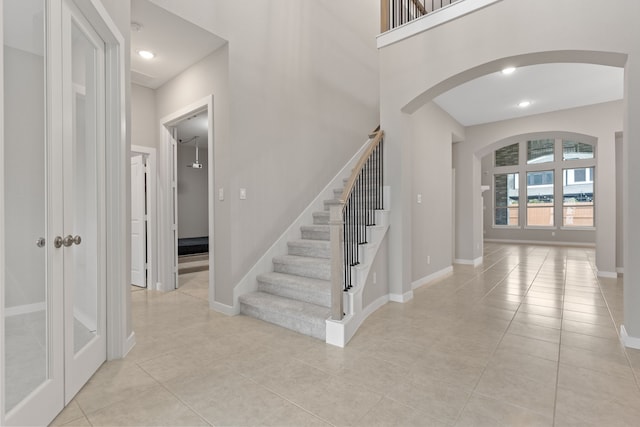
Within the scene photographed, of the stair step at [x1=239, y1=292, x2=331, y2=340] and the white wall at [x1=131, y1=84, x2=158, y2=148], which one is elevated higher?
the white wall at [x1=131, y1=84, x2=158, y2=148]

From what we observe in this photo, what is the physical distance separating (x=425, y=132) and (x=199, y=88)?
3351mm

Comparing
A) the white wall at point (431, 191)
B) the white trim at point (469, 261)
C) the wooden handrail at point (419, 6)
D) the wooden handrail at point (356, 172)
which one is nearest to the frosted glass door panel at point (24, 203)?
the wooden handrail at point (356, 172)

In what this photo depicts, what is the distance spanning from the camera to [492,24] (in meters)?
3.02

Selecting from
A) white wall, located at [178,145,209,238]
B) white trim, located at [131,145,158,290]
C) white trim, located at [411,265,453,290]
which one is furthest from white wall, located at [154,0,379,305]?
white wall, located at [178,145,209,238]

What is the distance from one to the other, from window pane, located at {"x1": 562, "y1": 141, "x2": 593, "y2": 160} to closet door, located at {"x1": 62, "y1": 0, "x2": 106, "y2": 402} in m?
12.4

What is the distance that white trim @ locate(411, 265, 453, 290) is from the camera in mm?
4485

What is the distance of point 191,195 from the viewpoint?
879 centimetres

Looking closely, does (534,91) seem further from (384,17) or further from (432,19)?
(384,17)

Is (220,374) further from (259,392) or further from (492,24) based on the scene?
(492,24)

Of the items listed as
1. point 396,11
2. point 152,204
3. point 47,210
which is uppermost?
point 396,11

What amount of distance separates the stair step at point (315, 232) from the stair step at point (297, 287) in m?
0.65

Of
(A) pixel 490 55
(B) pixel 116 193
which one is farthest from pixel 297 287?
(A) pixel 490 55

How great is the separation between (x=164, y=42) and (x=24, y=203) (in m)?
2.59

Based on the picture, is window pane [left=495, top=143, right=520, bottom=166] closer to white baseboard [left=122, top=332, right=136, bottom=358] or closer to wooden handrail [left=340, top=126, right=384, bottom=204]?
wooden handrail [left=340, top=126, right=384, bottom=204]
